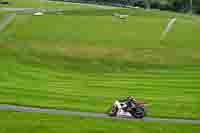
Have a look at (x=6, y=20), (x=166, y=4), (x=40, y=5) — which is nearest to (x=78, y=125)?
(x=6, y=20)

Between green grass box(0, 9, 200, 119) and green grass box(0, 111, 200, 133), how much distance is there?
9.34 ft

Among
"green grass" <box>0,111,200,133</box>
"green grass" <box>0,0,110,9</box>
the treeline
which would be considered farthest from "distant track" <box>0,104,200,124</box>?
the treeline

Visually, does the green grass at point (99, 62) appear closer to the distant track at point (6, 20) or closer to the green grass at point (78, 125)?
the distant track at point (6, 20)

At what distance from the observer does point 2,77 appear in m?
43.5

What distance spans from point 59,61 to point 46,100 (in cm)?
1648

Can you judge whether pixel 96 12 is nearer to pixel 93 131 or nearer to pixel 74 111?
pixel 74 111

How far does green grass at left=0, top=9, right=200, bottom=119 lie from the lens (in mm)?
36562

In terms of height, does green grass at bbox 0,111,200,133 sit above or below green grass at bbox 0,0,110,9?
below

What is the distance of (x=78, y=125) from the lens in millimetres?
29453

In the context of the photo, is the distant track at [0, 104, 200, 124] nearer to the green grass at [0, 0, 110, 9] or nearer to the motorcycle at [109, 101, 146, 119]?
the motorcycle at [109, 101, 146, 119]

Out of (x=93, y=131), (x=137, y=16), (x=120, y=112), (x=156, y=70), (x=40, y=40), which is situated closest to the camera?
(x=93, y=131)

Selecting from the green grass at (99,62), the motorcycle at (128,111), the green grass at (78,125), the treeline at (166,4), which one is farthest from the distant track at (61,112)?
the treeline at (166,4)

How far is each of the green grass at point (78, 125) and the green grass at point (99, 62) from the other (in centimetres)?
285

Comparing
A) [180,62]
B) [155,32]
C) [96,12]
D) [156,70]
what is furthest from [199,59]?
[96,12]
